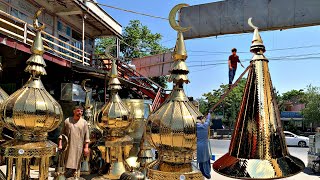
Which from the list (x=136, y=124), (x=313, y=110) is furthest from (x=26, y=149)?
(x=313, y=110)

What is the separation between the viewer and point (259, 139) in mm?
1657

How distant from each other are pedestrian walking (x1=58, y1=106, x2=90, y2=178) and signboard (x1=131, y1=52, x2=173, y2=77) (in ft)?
35.4

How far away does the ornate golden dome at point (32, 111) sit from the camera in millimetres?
2199

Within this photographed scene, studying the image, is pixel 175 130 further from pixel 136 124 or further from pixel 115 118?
pixel 136 124

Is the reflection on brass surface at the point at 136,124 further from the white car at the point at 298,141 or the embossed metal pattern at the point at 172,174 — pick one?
the white car at the point at 298,141

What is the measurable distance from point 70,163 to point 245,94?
13.4 feet

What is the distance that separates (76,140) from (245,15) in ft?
11.5

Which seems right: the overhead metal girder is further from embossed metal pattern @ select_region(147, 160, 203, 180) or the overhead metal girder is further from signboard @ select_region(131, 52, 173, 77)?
signboard @ select_region(131, 52, 173, 77)

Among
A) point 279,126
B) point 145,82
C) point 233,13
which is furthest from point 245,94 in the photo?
point 145,82

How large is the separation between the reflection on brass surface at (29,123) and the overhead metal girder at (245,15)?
11.3 ft

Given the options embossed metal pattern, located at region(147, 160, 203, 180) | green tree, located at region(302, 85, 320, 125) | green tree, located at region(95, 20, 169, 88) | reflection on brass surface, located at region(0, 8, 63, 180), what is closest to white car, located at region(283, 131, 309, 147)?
green tree, located at region(95, 20, 169, 88)

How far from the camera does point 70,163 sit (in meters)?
5.20

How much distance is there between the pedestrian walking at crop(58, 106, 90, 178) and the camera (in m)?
5.21

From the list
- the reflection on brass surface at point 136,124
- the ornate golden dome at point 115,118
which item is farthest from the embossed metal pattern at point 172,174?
the reflection on brass surface at point 136,124
